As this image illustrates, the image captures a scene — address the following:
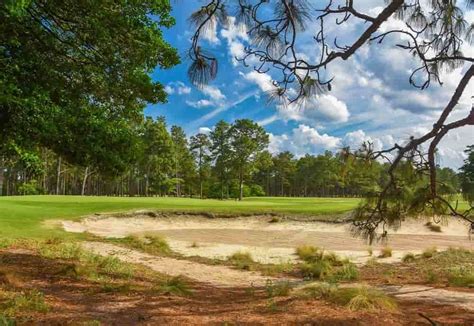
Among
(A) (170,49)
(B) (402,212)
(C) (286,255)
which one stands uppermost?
(A) (170,49)

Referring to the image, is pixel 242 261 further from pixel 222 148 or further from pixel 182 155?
pixel 182 155

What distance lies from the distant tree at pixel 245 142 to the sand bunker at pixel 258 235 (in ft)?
108

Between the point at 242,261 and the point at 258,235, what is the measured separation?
8.01 meters

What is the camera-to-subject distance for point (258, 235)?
21.0 m

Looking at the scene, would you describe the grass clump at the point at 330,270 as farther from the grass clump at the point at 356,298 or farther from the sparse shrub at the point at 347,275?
the grass clump at the point at 356,298

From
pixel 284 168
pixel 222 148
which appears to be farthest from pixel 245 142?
pixel 284 168

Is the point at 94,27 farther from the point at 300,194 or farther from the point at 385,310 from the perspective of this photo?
the point at 300,194

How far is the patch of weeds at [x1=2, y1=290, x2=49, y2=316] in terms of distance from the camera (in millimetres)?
5406

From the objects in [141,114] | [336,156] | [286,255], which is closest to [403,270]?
[286,255]

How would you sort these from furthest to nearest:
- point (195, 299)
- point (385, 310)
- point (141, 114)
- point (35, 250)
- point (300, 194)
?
1. point (300, 194)
2. point (35, 250)
3. point (141, 114)
4. point (195, 299)
5. point (385, 310)

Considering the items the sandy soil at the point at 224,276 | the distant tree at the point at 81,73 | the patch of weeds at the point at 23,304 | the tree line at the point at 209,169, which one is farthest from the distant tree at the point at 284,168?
the patch of weeds at the point at 23,304

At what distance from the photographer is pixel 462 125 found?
19.1ft

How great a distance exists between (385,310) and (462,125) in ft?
8.34

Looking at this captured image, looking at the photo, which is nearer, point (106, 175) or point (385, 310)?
point (385, 310)
